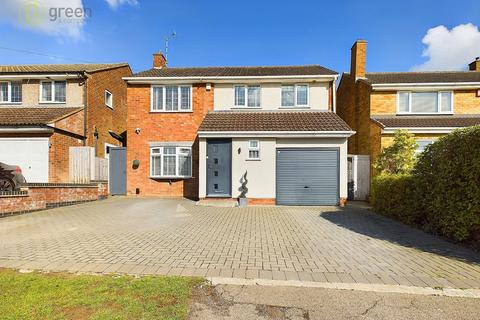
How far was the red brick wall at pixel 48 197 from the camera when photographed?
8.77m

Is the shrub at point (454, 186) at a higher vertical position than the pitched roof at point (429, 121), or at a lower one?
lower

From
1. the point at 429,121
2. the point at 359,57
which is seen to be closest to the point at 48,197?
the point at 359,57

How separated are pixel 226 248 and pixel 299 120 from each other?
8.57 meters

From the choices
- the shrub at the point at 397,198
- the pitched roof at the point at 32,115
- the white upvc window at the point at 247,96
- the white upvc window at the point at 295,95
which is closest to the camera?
the shrub at the point at 397,198

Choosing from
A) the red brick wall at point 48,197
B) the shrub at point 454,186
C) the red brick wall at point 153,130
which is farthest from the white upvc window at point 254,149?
the red brick wall at point 48,197

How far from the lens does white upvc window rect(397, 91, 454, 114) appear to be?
594 inches

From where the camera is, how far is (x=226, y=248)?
5.48 metres

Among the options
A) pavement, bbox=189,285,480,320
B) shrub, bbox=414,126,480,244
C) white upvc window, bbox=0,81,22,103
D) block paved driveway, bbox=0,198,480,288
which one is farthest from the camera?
white upvc window, bbox=0,81,22,103

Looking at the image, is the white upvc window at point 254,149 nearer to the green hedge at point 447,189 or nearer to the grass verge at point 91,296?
the green hedge at point 447,189

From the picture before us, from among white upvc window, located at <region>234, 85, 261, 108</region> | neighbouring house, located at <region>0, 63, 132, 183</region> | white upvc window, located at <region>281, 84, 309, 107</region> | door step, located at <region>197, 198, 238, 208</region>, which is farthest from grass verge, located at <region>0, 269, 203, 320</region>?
white upvc window, located at <region>281, 84, 309, 107</region>

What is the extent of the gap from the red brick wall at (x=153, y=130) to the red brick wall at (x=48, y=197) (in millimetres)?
1911

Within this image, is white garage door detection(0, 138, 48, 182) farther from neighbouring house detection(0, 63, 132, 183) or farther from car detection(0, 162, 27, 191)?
car detection(0, 162, 27, 191)

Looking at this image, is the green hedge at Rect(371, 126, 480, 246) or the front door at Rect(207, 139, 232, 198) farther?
the front door at Rect(207, 139, 232, 198)

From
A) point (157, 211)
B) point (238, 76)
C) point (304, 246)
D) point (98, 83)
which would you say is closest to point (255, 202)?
point (157, 211)
